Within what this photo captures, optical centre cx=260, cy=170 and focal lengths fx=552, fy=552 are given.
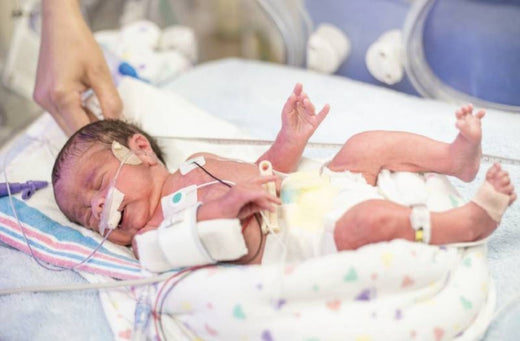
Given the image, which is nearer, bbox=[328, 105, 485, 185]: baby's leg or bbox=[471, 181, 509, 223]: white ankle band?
bbox=[471, 181, 509, 223]: white ankle band

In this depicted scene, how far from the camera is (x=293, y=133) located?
124 centimetres

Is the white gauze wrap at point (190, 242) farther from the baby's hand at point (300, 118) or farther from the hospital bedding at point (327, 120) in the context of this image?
the baby's hand at point (300, 118)

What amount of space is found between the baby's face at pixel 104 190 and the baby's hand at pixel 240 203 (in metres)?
0.23

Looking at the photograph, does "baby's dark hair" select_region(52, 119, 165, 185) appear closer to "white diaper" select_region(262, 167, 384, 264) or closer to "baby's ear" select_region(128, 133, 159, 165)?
"baby's ear" select_region(128, 133, 159, 165)

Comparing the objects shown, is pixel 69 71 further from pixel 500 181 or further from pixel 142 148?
pixel 500 181

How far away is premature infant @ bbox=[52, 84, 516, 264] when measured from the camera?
96 cm

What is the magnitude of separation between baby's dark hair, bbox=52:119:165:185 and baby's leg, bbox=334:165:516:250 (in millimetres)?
597

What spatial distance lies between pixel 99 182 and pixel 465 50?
1.11 meters

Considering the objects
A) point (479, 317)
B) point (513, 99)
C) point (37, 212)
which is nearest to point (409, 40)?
point (513, 99)

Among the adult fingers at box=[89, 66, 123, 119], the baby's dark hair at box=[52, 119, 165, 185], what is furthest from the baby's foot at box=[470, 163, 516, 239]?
the adult fingers at box=[89, 66, 123, 119]

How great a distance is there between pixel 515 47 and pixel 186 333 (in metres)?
1.16

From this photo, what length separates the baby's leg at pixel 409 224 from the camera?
958mm

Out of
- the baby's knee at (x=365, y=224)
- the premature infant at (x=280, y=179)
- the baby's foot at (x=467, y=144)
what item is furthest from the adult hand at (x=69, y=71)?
the baby's foot at (x=467, y=144)

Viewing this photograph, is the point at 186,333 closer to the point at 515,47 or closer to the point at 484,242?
the point at 484,242
